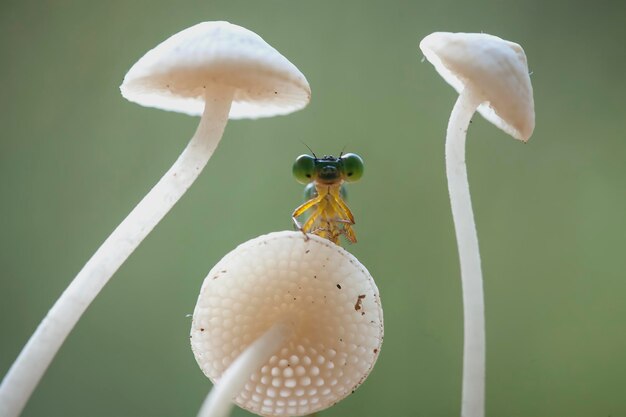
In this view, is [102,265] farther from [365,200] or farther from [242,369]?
[365,200]

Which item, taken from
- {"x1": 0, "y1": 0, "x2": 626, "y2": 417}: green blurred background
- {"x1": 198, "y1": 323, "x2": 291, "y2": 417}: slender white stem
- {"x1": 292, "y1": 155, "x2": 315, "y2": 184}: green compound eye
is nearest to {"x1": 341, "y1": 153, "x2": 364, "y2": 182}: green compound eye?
{"x1": 292, "y1": 155, "x2": 315, "y2": 184}: green compound eye

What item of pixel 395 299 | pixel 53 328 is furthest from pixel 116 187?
pixel 53 328

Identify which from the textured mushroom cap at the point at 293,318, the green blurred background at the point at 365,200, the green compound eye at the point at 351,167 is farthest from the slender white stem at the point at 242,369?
the green blurred background at the point at 365,200

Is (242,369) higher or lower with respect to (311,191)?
lower

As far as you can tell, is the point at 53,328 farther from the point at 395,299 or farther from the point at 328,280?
the point at 395,299

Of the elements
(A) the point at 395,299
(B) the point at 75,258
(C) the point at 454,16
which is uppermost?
(C) the point at 454,16

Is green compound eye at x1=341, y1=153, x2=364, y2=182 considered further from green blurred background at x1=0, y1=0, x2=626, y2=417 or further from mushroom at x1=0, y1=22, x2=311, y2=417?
green blurred background at x1=0, y1=0, x2=626, y2=417

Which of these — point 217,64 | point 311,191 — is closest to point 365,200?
point 311,191
